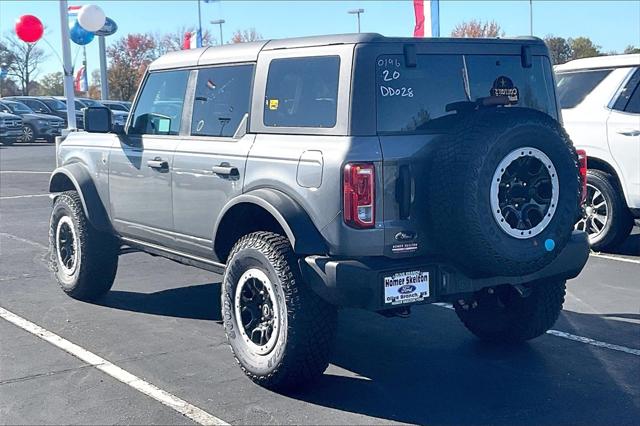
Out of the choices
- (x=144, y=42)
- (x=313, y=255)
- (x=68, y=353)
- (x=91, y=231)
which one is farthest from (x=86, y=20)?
(x=144, y=42)

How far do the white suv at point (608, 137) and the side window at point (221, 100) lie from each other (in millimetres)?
4526

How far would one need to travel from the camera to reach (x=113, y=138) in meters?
6.43

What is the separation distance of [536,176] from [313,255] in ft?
4.14

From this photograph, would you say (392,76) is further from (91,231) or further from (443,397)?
(91,231)

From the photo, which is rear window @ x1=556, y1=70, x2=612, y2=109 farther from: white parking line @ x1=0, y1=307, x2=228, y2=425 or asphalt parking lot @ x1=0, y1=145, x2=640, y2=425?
white parking line @ x1=0, y1=307, x2=228, y2=425

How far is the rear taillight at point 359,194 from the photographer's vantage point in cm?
426

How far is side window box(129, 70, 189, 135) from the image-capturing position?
5.82 metres

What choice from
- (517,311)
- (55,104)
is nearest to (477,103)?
(517,311)

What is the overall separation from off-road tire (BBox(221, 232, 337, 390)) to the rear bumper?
0.11 metres

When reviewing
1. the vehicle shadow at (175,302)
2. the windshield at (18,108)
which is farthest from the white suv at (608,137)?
the windshield at (18,108)

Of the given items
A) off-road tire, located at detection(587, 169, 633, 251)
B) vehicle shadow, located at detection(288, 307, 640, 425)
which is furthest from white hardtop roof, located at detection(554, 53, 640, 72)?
vehicle shadow, located at detection(288, 307, 640, 425)

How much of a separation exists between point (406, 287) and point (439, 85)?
3.80ft

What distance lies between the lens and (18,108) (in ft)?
96.5

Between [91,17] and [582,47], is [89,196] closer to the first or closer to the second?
[91,17]
